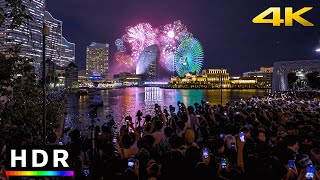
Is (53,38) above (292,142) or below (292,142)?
above

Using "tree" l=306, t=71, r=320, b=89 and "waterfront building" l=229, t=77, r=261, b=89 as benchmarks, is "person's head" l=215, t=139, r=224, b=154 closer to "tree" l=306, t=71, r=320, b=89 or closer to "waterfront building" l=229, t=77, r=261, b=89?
"tree" l=306, t=71, r=320, b=89

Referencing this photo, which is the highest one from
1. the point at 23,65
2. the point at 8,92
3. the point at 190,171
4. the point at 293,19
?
the point at 293,19

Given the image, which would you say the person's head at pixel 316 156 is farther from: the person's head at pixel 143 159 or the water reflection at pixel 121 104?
the water reflection at pixel 121 104

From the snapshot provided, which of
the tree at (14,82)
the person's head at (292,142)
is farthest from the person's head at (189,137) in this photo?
the tree at (14,82)

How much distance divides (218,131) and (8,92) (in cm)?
502

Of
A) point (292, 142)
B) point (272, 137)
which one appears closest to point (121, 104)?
point (272, 137)

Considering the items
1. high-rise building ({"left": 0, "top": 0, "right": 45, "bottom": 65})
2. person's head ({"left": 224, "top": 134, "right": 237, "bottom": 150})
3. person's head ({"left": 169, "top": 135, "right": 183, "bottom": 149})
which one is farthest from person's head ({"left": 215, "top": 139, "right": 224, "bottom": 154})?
high-rise building ({"left": 0, "top": 0, "right": 45, "bottom": 65})

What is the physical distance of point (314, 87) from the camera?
8638 centimetres

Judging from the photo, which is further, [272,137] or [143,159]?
[272,137]

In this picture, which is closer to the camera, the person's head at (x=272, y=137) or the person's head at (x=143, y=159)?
the person's head at (x=143, y=159)

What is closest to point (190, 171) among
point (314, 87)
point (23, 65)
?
point (23, 65)

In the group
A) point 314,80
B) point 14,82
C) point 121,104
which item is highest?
point 314,80

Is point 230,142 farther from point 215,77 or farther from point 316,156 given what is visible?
point 215,77

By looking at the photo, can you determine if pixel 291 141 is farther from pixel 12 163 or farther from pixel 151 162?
pixel 12 163
